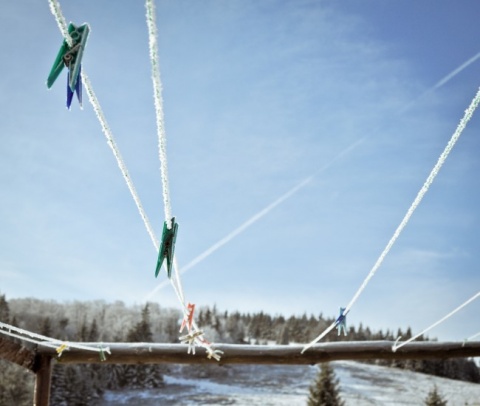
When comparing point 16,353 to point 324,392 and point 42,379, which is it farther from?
point 324,392

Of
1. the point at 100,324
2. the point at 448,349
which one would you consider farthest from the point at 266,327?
the point at 448,349

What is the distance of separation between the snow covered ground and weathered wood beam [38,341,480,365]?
30.8m

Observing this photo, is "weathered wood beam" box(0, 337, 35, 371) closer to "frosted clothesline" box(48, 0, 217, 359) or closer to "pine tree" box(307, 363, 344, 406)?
"frosted clothesline" box(48, 0, 217, 359)

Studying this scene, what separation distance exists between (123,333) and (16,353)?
217 ft

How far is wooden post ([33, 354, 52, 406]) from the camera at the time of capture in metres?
4.12

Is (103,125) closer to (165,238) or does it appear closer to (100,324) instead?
(165,238)

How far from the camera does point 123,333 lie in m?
65.5

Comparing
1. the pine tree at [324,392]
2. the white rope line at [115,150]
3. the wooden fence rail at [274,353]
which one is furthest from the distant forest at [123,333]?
the white rope line at [115,150]

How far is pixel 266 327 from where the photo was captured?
9019 centimetres

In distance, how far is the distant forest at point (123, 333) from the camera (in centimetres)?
3042

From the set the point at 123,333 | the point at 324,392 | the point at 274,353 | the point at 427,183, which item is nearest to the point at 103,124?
the point at 427,183

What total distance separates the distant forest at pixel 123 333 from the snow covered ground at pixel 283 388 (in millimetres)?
1978

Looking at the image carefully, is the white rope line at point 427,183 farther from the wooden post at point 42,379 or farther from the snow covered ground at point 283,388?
the snow covered ground at point 283,388

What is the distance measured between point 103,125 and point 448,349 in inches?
158
